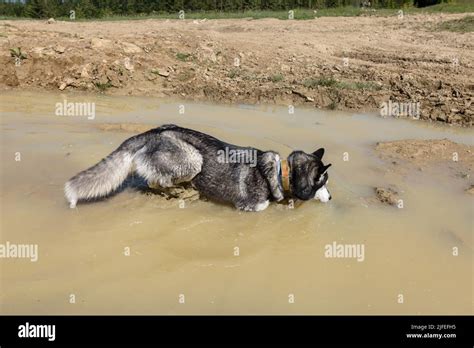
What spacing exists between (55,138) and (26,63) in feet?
27.0

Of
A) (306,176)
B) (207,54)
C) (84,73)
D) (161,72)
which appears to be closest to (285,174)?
(306,176)

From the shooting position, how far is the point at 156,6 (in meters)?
72.1

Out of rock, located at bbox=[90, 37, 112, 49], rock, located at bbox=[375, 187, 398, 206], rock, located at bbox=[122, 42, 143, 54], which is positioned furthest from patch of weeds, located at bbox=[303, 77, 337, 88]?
rock, located at bbox=[90, 37, 112, 49]

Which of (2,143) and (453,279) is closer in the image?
(453,279)

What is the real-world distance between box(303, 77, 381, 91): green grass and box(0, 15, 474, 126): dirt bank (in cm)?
3

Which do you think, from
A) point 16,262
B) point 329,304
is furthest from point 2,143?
point 329,304

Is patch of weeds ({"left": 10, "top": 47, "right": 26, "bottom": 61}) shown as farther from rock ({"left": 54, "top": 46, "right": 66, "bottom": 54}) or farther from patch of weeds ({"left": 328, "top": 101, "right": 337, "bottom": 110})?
patch of weeds ({"left": 328, "top": 101, "right": 337, "bottom": 110})

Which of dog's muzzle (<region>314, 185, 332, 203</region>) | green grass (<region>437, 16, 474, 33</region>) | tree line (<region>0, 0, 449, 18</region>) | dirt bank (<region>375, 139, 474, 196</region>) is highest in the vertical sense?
tree line (<region>0, 0, 449, 18</region>)

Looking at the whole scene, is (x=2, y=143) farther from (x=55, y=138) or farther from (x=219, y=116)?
(x=219, y=116)

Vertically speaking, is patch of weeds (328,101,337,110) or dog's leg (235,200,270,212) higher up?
patch of weeds (328,101,337,110)

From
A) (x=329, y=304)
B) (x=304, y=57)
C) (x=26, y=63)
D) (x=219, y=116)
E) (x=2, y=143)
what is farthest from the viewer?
(x=304, y=57)

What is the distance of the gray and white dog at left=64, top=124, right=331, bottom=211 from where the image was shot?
6242 millimetres
